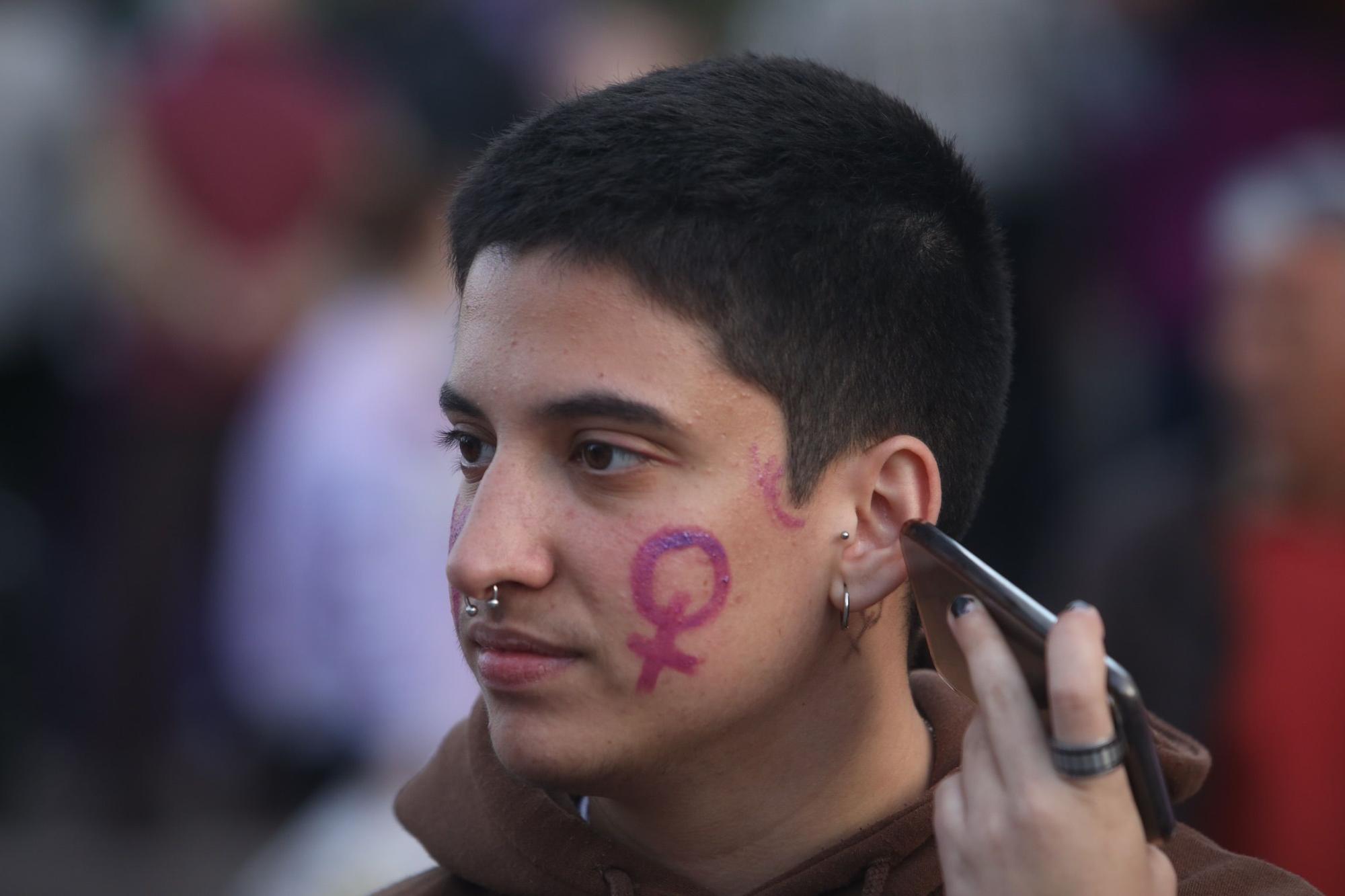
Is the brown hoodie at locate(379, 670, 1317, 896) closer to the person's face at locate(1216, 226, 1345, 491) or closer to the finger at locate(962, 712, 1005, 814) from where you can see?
the finger at locate(962, 712, 1005, 814)

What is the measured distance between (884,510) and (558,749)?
2.24ft

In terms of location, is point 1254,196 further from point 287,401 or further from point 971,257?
point 287,401

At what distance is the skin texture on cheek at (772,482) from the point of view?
9.16 feet

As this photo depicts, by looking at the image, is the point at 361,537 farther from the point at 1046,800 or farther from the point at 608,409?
the point at 1046,800

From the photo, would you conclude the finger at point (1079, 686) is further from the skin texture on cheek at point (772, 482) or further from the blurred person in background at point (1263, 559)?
the blurred person in background at point (1263, 559)

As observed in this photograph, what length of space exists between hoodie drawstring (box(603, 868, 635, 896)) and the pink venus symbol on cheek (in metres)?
0.43

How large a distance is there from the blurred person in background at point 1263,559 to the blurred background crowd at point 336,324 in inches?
1.4

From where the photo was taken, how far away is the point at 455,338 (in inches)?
118

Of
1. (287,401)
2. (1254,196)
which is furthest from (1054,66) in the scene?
(287,401)

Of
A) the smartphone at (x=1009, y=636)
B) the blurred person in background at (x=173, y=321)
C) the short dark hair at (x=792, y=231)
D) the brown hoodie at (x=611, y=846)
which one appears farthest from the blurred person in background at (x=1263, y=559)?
the blurred person in background at (x=173, y=321)

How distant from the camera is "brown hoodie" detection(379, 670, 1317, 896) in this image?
2881mm

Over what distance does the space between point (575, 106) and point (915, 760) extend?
1.29m

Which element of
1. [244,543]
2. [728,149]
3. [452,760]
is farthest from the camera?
[244,543]

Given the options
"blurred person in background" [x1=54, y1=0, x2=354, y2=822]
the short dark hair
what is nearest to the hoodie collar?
the short dark hair
